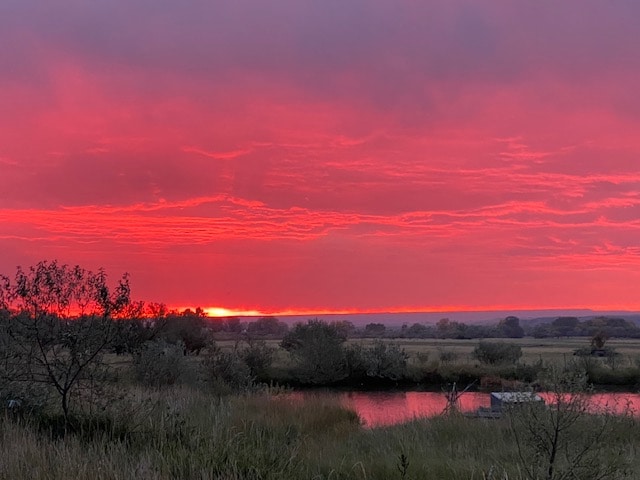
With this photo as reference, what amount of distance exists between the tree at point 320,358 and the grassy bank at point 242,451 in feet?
82.3

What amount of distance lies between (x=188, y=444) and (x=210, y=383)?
17.3 meters

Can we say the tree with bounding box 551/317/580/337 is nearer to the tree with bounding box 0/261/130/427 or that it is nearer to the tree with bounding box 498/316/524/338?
the tree with bounding box 498/316/524/338

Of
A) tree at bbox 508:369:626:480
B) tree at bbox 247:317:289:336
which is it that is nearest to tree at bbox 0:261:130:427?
tree at bbox 508:369:626:480

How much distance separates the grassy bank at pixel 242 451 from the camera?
22.0ft

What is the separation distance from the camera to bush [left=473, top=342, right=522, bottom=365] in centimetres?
4574

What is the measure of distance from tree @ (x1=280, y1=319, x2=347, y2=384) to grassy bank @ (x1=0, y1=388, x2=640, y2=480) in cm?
2509

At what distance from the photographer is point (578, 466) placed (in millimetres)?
6520

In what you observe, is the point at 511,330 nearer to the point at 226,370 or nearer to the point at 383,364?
the point at 383,364

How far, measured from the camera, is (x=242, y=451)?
7.98m

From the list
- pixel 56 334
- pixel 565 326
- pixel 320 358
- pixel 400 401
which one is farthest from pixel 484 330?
pixel 56 334

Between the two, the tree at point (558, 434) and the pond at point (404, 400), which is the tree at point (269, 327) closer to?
the pond at point (404, 400)

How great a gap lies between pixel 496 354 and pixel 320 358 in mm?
15524

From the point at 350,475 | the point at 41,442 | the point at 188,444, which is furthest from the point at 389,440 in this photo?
the point at 41,442

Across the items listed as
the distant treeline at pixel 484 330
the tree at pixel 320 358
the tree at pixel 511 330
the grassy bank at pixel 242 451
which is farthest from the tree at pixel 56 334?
the tree at pixel 511 330
